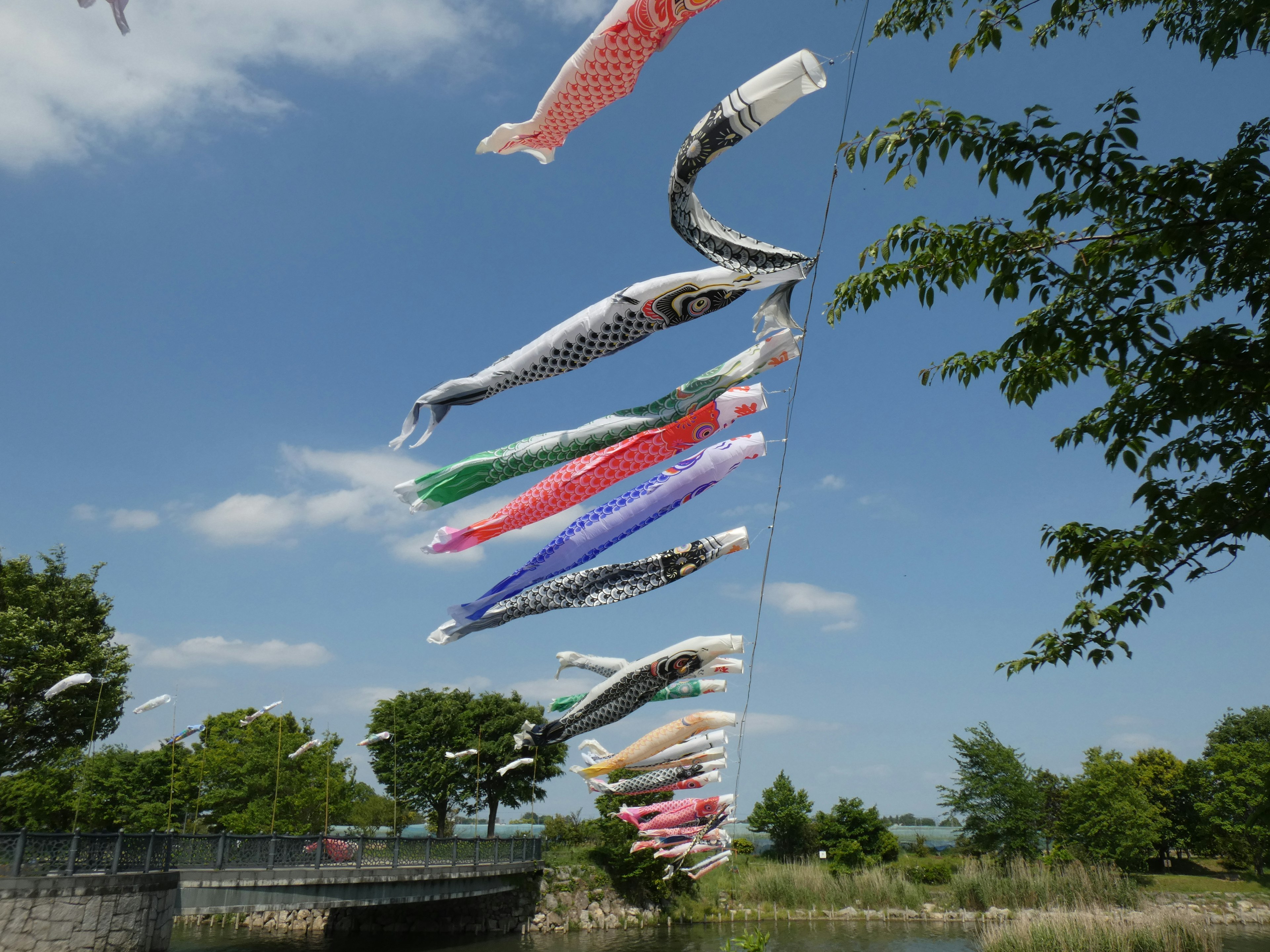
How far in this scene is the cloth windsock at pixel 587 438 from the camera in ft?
29.3

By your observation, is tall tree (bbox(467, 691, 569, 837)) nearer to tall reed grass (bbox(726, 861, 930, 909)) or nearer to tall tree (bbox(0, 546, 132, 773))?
tall reed grass (bbox(726, 861, 930, 909))

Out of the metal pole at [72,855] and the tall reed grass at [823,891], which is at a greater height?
the metal pole at [72,855]

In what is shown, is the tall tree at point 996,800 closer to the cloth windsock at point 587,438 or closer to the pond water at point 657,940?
the pond water at point 657,940

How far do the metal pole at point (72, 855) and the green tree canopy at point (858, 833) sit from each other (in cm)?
3541

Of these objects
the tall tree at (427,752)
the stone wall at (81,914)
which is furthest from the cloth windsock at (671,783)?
the tall tree at (427,752)

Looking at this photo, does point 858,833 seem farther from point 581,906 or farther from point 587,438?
point 587,438

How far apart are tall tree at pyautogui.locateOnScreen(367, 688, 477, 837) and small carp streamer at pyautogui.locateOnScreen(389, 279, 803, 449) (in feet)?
112

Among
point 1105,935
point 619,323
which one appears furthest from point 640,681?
point 1105,935

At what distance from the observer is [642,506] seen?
33.3 ft

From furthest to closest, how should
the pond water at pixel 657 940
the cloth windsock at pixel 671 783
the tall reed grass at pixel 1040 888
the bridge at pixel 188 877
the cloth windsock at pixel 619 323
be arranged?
1. the tall reed grass at pixel 1040 888
2. the pond water at pixel 657 940
3. the cloth windsock at pixel 671 783
4. the bridge at pixel 188 877
5. the cloth windsock at pixel 619 323

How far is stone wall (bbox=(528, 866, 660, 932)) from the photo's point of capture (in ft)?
101

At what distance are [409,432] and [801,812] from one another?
4349cm

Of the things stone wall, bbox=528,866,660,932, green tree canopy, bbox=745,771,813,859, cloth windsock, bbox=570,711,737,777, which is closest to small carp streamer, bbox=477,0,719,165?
cloth windsock, bbox=570,711,737,777

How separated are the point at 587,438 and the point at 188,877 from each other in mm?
13665
